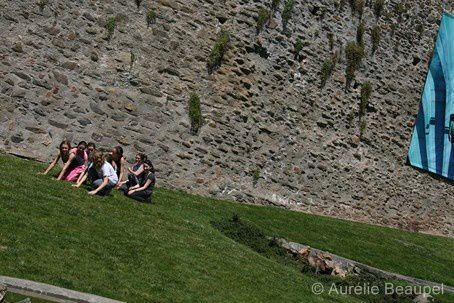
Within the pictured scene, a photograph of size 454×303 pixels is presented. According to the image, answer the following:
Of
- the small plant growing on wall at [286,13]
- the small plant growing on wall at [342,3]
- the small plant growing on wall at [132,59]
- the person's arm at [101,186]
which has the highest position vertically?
the small plant growing on wall at [342,3]

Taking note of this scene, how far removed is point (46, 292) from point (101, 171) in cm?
610

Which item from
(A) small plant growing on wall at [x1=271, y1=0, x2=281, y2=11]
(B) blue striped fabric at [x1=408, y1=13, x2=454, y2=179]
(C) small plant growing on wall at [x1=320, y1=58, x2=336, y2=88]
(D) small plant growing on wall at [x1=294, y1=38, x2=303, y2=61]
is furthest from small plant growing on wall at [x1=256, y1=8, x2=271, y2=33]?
(B) blue striped fabric at [x1=408, y1=13, x2=454, y2=179]

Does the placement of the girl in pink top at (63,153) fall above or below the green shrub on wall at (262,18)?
below

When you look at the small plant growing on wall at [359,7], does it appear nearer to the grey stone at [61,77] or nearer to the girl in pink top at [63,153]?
the grey stone at [61,77]

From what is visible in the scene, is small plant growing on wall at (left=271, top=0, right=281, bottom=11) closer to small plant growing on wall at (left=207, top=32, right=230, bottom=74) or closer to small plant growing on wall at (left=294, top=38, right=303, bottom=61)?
small plant growing on wall at (left=294, top=38, right=303, bottom=61)

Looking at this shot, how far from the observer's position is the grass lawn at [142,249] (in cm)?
845

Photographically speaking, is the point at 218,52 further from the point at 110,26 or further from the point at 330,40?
the point at 330,40

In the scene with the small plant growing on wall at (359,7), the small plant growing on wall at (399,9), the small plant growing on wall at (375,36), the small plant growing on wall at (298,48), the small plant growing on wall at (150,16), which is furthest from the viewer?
the small plant growing on wall at (399,9)

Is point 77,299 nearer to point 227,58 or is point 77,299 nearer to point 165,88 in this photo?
point 165,88

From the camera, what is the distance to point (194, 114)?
17375 mm

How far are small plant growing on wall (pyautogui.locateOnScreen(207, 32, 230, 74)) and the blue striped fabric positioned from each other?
7.59m

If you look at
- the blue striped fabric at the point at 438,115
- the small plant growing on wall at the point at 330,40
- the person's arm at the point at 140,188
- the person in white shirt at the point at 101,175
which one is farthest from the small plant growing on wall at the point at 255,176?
the blue striped fabric at the point at 438,115

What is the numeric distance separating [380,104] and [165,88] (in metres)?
7.71

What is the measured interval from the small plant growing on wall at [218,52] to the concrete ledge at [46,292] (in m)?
11.0
